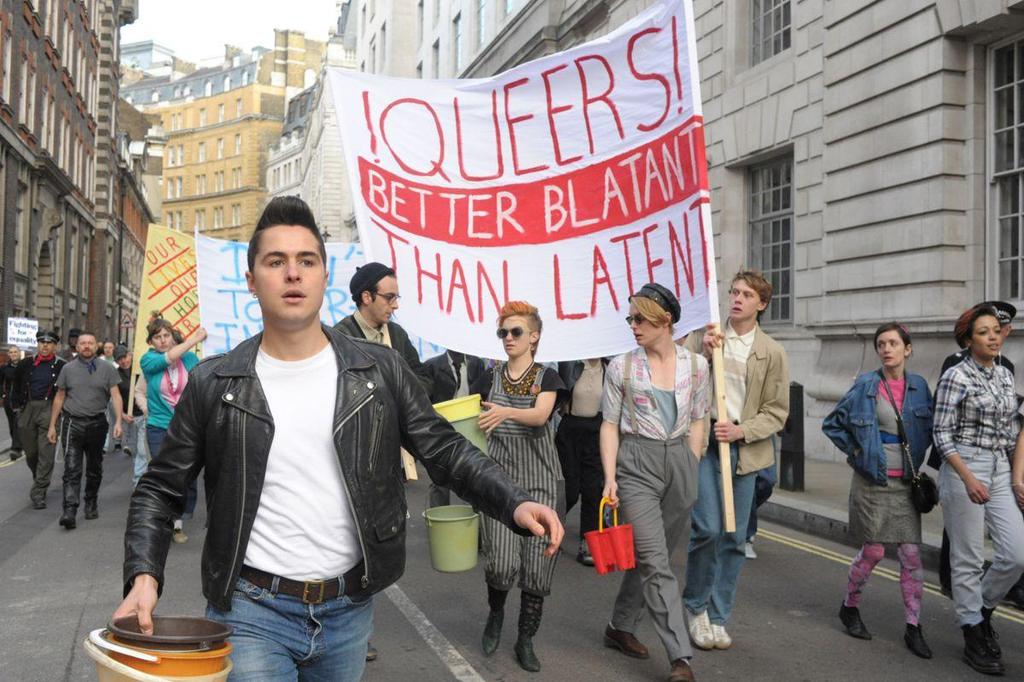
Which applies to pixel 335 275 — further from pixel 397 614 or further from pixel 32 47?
pixel 32 47

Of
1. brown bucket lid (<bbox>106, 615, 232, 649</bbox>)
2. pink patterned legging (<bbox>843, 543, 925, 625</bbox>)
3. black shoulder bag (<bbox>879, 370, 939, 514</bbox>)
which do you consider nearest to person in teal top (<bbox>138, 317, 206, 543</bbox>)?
pink patterned legging (<bbox>843, 543, 925, 625</bbox>)

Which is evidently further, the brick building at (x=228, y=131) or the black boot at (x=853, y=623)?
the brick building at (x=228, y=131)

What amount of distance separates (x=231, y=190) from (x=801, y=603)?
10385cm

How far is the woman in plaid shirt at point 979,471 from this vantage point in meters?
5.09

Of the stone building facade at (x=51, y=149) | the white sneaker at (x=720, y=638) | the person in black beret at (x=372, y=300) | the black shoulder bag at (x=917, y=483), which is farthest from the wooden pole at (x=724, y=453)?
the stone building facade at (x=51, y=149)

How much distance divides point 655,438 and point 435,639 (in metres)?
1.72

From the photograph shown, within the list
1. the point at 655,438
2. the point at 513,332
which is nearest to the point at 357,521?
the point at 655,438

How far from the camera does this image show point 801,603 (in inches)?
246

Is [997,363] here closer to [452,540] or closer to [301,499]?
[452,540]

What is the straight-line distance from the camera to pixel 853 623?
5.54m

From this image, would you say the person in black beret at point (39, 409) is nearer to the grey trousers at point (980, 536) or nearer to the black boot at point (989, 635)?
the grey trousers at point (980, 536)

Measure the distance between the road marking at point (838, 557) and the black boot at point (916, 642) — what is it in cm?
104

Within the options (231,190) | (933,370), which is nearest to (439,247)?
(933,370)

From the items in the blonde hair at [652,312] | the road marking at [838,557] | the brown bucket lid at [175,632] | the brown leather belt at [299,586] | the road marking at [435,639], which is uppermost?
the blonde hair at [652,312]
